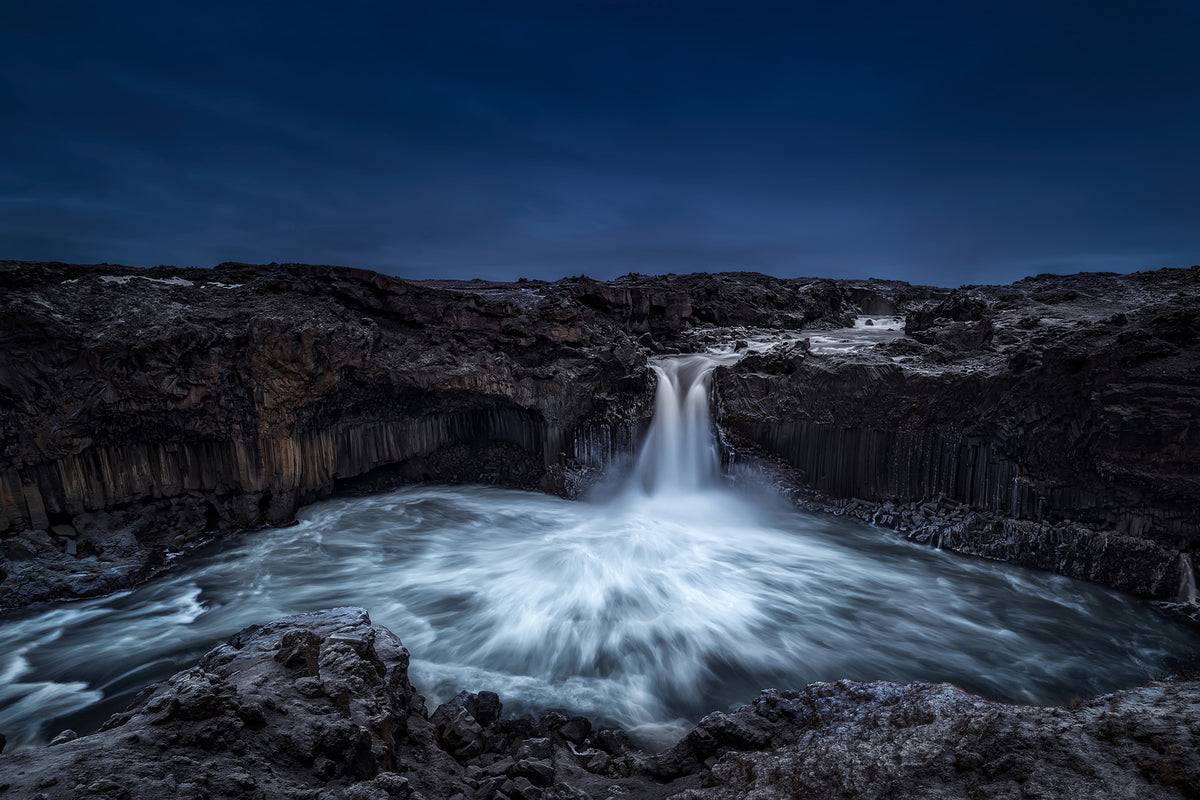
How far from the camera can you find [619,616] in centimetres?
736

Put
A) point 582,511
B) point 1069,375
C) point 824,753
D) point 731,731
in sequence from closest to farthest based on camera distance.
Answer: point 824,753 → point 731,731 → point 1069,375 → point 582,511

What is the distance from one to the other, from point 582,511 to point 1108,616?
871 centimetres

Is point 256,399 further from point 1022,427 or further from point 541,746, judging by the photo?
point 1022,427

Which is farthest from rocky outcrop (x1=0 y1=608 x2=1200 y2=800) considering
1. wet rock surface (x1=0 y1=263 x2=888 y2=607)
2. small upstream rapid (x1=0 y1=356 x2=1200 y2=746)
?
wet rock surface (x1=0 y1=263 x2=888 y2=607)

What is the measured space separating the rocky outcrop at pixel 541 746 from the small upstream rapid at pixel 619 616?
154cm

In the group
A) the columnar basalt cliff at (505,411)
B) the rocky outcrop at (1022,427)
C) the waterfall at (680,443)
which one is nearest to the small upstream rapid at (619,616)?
the rocky outcrop at (1022,427)

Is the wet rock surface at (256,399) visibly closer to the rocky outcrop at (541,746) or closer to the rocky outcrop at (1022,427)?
the rocky outcrop at (1022,427)

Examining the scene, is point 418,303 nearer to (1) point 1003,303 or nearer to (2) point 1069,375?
(2) point 1069,375

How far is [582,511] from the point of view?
11.4 m

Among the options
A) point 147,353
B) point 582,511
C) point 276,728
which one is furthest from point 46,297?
point 582,511

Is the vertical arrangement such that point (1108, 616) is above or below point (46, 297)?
below

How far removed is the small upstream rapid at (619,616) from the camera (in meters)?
6.03

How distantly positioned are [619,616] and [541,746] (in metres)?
3.16

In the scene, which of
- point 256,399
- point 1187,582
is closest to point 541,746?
point 256,399
